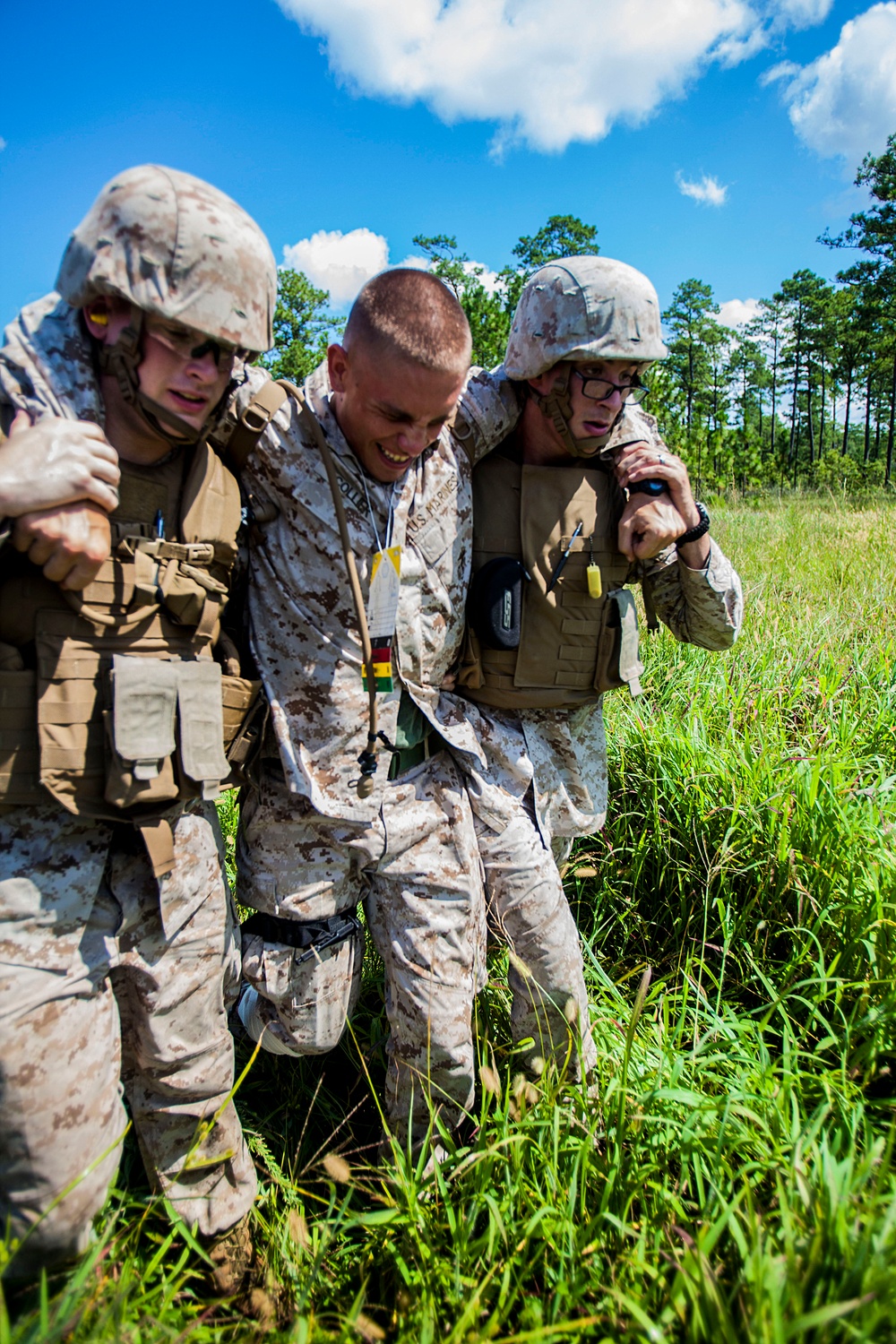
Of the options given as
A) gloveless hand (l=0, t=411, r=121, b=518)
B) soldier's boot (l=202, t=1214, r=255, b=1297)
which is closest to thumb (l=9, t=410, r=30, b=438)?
gloveless hand (l=0, t=411, r=121, b=518)

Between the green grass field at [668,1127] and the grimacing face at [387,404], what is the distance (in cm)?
146

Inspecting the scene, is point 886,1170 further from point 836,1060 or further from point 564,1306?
point 836,1060

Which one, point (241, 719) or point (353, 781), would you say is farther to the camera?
point (353, 781)

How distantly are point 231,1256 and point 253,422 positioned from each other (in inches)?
83.9

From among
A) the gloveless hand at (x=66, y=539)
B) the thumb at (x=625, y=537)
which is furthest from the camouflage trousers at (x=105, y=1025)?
the thumb at (x=625, y=537)

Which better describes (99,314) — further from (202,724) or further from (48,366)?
(202,724)

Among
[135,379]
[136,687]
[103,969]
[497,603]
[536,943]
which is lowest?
[536,943]

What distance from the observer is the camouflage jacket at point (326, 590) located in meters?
2.19

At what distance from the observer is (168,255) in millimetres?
1722

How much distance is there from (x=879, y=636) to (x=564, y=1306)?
4222mm

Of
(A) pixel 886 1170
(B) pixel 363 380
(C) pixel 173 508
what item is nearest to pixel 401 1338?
(A) pixel 886 1170

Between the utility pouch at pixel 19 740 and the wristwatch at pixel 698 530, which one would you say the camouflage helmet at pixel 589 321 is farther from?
the utility pouch at pixel 19 740

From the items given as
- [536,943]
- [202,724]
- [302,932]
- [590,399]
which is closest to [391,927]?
[302,932]

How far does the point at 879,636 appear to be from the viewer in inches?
189
